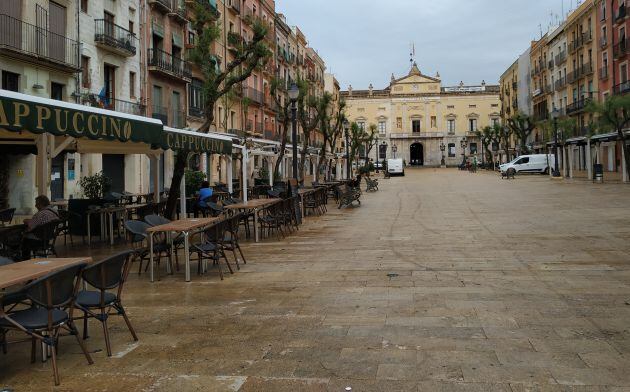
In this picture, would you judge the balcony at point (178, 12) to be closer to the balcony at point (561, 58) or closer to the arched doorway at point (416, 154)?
the balcony at point (561, 58)

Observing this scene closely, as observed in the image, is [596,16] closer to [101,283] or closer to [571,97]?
[571,97]

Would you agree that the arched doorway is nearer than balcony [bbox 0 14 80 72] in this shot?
No

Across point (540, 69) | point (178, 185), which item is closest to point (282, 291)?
point (178, 185)

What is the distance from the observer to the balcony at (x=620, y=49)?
124ft

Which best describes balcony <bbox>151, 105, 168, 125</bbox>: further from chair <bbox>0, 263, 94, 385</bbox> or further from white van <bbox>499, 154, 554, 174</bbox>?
white van <bbox>499, 154, 554, 174</bbox>

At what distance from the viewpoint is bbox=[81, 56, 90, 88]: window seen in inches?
825

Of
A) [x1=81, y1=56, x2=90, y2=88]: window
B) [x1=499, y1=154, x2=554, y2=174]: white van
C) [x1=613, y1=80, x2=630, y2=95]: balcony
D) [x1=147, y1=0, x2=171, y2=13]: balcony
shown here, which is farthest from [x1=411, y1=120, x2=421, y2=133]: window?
[x1=81, y1=56, x2=90, y2=88]: window

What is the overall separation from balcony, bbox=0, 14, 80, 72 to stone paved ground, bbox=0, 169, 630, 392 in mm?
12269

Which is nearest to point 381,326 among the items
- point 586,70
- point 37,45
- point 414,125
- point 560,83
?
point 37,45

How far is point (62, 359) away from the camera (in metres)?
4.33

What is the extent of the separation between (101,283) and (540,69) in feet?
196

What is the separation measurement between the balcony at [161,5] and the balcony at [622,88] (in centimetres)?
2885

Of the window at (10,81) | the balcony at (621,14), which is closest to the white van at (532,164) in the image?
the balcony at (621,14)

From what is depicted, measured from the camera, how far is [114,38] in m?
22.5
